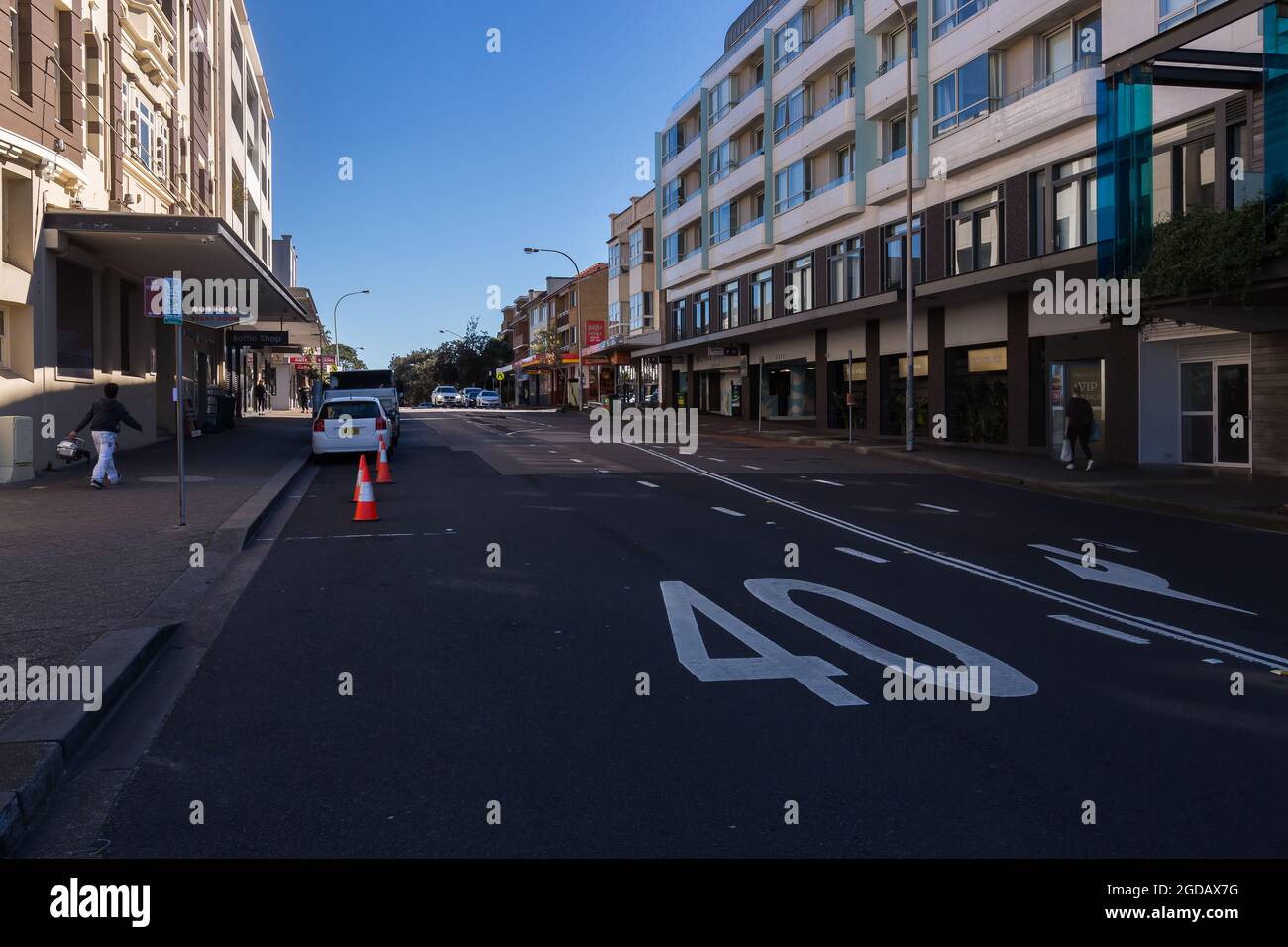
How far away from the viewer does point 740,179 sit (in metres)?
45.6

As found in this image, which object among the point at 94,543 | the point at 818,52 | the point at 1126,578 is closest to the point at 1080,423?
the point at 1126,578

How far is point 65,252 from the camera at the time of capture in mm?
20391

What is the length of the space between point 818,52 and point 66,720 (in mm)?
36100

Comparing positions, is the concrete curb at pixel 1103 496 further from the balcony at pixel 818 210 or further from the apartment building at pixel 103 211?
the apartment building at pixel 103 211

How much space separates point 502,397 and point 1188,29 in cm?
9261

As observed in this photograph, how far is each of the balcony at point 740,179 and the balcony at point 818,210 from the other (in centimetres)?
330

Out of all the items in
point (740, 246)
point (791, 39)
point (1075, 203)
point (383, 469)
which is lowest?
point (383, 469)

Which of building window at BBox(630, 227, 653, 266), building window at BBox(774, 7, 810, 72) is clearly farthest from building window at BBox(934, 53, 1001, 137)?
building window at BBox(630, 227, 653, 266)

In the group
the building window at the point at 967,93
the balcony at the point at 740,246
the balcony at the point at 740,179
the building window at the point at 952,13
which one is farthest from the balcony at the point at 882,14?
the balcony at the point at 740,246

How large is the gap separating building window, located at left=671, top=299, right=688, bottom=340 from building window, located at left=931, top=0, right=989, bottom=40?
25892 millimetres

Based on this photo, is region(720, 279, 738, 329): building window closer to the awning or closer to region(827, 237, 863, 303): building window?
region(827, 237, 863, 303): building window

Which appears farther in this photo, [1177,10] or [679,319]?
[679,319]

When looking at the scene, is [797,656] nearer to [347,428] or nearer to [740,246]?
[347,428]

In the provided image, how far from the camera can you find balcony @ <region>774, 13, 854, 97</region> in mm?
34719
